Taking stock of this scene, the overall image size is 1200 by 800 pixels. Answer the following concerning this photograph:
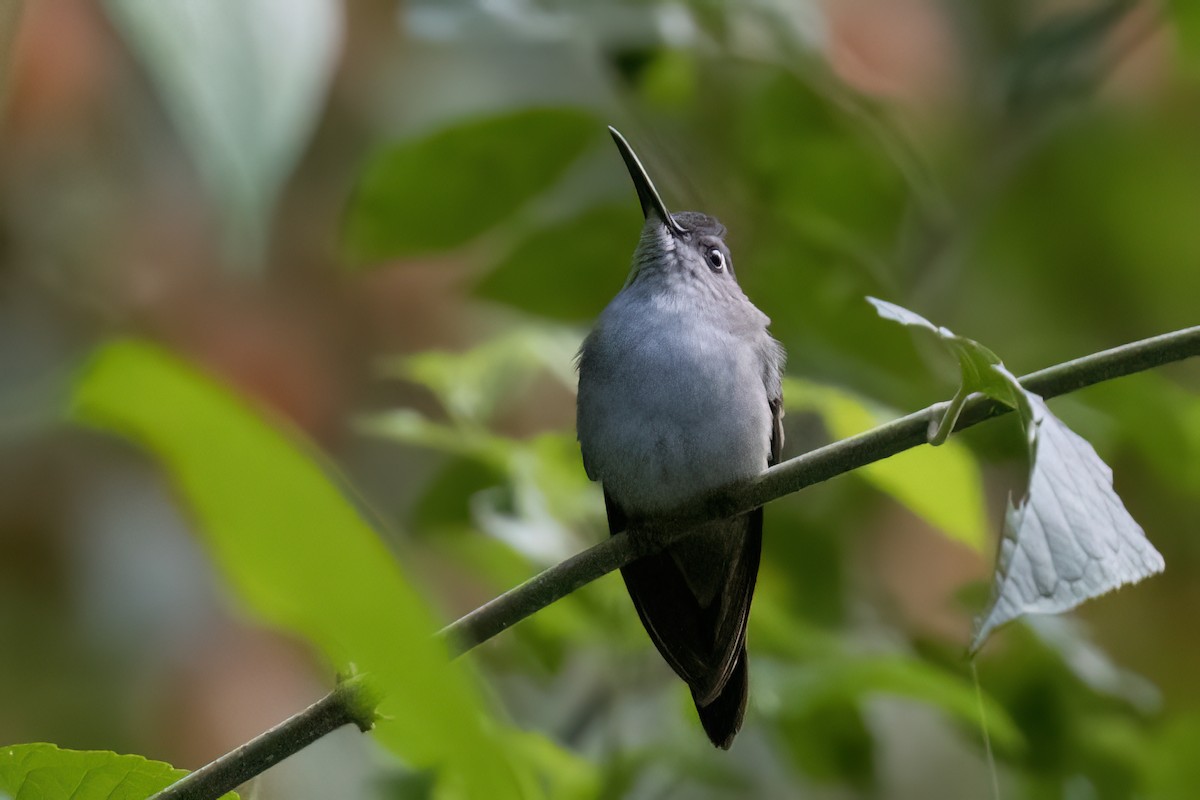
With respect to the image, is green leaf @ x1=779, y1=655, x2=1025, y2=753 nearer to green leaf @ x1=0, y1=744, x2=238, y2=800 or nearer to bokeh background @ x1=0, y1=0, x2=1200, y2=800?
bokeh background @ x1=0, y1=0, x2=1200, y2=800

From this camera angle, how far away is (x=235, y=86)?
54 centimetres

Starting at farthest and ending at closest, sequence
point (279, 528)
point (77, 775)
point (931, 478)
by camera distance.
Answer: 1. point (931, 478)
2. point (77, 775)
3. point (279, 528)

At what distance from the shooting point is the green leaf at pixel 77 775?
0.95 m

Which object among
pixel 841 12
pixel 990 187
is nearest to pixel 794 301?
pixel 990 187

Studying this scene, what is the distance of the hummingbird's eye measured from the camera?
239 cm

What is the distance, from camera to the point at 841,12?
451cm

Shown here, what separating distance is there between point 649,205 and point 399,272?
3192mm

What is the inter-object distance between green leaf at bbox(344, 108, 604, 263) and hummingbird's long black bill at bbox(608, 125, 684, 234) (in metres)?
0.12

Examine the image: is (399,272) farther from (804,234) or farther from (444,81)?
(804,234)

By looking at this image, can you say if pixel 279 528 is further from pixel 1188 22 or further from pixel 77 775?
pixel 1188 22

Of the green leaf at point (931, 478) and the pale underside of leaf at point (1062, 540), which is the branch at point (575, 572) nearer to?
the pale underside of leaf at point (1062, 540)

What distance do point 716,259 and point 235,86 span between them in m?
1.91

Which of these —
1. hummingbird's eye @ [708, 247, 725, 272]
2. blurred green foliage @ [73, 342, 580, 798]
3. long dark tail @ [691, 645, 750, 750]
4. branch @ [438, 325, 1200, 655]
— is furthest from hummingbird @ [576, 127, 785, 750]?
blurred green foliage @ [73, 342, 580, 798]

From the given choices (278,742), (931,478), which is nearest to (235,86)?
(278,742)
